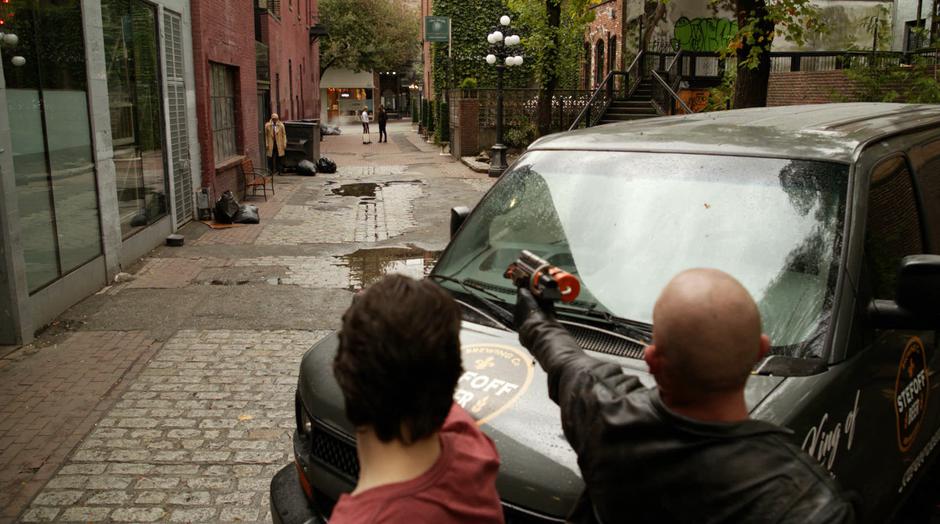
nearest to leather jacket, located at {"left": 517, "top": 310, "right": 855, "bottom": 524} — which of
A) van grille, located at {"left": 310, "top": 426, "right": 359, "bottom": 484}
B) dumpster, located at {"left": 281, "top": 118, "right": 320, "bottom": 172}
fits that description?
van grille, located at {"left": 310, "top": 426, "right": 359, "bottom": 484}

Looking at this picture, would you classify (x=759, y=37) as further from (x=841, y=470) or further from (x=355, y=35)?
(x=355, y=35)

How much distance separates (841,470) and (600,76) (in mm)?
30255

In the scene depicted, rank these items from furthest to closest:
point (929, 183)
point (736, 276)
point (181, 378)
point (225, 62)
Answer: point (225, 62) < point (181, 378) < point (929, 183) < point (736, 276)

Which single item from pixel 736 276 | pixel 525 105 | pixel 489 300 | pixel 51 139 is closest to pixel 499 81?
pixel 525 105

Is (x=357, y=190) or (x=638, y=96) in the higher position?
(x=638, y=96)

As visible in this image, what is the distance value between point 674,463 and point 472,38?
36.4 m

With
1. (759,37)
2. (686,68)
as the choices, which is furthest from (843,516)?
(686,68)

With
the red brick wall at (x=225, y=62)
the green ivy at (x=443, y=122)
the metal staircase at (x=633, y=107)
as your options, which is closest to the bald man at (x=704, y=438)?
the red brick wall at (x=225, y=62)

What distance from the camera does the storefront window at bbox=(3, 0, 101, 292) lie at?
25.3 feet

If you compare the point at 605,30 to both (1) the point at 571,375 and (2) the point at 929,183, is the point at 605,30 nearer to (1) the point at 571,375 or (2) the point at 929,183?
(2) the point at 929,183

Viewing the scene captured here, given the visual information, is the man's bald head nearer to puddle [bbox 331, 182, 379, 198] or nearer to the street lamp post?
puddle [bbox 331, 182, 379, 198]

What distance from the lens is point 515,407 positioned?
2572 mm

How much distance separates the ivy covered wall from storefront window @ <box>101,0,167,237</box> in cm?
2447

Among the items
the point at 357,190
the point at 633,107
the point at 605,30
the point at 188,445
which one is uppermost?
the point at 605,30
